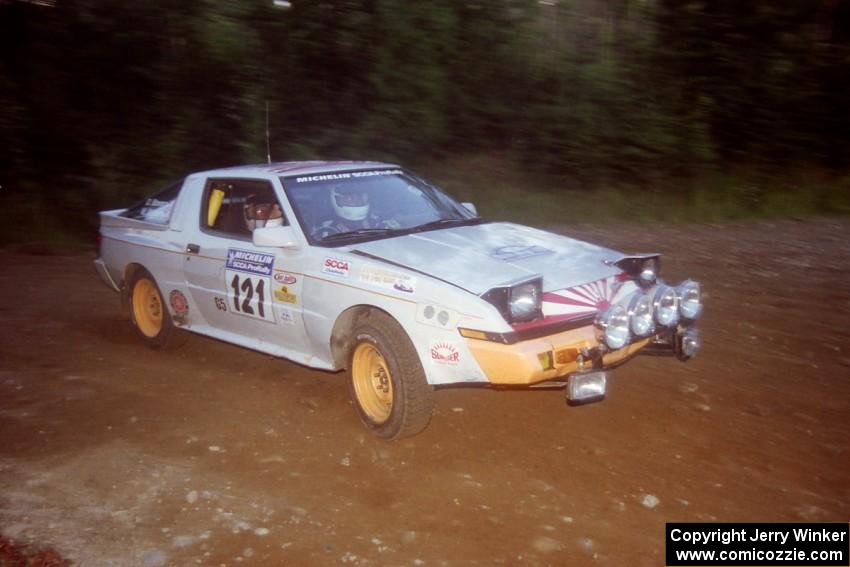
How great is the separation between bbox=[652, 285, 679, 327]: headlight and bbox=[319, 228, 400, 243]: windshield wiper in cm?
175

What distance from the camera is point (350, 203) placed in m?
5.78

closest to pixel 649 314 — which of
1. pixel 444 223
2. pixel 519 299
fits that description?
pixel 519 299

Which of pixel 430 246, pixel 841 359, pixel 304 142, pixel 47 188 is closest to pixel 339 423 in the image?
pixel 430 246

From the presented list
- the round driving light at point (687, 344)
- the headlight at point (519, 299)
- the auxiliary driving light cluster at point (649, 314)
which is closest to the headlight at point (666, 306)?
the auxiliary driving light cluster at point (649, 314)

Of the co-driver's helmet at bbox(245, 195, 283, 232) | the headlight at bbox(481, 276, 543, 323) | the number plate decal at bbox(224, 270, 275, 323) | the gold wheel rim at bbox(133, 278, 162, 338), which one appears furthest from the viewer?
the gold wheel rim at bbox(133, 278, 162, 338)

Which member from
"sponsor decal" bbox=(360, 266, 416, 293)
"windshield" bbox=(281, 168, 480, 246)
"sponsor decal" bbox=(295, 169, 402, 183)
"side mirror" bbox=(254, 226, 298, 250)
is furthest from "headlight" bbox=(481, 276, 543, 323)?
"sponsor decal" bbox=(295, 169, 402, 183)

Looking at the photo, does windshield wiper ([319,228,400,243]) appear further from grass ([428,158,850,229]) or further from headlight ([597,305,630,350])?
grass ([428,158,850,229])

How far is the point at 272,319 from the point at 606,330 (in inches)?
89.1

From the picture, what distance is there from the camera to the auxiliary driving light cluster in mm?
4582

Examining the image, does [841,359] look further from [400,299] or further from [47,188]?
[47,188]

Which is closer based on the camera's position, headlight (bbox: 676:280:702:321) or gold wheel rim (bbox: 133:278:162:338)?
headlight (bbox: 676:280:702:321)

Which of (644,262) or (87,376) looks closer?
(644,262)

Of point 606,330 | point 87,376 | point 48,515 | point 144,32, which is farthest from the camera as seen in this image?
Result: point 144,32

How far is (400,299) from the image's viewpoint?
472 cm
